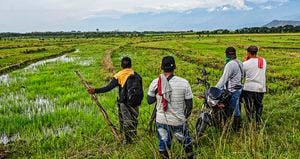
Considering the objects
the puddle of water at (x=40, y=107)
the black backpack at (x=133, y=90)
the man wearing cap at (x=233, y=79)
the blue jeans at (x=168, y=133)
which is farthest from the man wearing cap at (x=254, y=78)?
the puddle of water at (x=40, y=107)

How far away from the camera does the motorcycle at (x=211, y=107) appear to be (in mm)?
5641

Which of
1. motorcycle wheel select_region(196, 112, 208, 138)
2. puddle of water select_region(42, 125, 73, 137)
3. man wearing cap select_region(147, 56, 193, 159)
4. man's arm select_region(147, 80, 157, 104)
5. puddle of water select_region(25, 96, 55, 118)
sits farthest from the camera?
puddle of water select_region(25, 96, 55, 118)

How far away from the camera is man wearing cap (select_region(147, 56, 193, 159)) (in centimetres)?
452

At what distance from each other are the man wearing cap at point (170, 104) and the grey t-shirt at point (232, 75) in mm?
1541

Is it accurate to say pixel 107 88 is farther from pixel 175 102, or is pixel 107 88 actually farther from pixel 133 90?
pixel 175 102

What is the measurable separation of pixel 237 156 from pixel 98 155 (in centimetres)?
241

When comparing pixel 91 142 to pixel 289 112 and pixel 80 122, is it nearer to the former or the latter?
pixel 80 122

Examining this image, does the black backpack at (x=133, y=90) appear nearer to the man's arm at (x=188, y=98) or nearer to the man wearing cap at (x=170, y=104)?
the man wearing cap at (x=170, y=104)

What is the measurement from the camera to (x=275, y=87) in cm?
1184

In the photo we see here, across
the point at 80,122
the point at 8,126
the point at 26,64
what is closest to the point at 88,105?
the point at 80,122

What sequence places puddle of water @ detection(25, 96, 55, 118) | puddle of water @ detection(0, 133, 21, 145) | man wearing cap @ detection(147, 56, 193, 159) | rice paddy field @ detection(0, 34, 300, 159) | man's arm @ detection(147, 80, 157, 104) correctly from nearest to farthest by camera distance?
man wearing cap @ detection(147, 56, 193, 159) → man's arm @ detection(147, 80, 157, 104) → rice paddy field @ detection(0, 34, 300, 159) → puddle of water @ detection(0, 133, 21, 145) → puddle of water @ detection(25, 96, 55, 118)

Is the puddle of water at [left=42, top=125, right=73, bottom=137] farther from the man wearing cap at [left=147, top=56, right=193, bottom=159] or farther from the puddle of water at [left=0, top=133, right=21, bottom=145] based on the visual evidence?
the man wearing cap at [left=147, top=56, right=193, bottom=159]

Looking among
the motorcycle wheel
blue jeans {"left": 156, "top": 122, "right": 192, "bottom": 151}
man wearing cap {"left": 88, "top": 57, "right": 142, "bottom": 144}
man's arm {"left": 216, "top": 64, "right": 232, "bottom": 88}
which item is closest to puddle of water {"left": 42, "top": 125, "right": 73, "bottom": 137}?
man wearing cap {"left": 88, "top": 57, "right": 142, "bottom": 144}

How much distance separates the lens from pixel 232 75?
6125 millimetres
